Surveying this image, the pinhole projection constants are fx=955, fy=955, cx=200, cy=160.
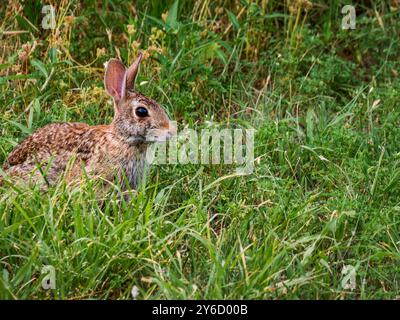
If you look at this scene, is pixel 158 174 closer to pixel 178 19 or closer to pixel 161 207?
pixel 161 207

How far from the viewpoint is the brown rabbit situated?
6285mm

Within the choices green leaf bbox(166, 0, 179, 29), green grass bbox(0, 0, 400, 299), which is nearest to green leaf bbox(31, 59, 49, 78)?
green grass bbox(0, 0, 400, 299)

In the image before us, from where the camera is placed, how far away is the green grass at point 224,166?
5.07m

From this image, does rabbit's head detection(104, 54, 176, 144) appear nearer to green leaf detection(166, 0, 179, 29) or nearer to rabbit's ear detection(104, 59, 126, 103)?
rabbit's ear detection(104, 59, 126, 103)

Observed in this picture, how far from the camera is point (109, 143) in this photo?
642 centimetres

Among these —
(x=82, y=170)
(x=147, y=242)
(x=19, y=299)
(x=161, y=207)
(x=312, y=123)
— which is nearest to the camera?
(x=19, y=299)

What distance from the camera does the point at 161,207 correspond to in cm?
582

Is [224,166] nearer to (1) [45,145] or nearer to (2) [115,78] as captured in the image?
(2) [115,78]

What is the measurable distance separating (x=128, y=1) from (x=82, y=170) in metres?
2.27

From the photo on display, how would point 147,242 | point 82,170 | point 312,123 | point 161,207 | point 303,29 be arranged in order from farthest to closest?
point 303,29 < point 312,123 < point 82,170 < point 161,207 < point 147,242

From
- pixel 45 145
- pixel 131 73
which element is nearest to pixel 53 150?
pixel 45 145

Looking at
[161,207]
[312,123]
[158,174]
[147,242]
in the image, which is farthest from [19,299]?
[312,123]

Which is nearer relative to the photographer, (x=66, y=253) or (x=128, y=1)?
(x=66, y=253)

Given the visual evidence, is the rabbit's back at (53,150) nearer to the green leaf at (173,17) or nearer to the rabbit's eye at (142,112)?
the rabbit's eye at (142,112)
